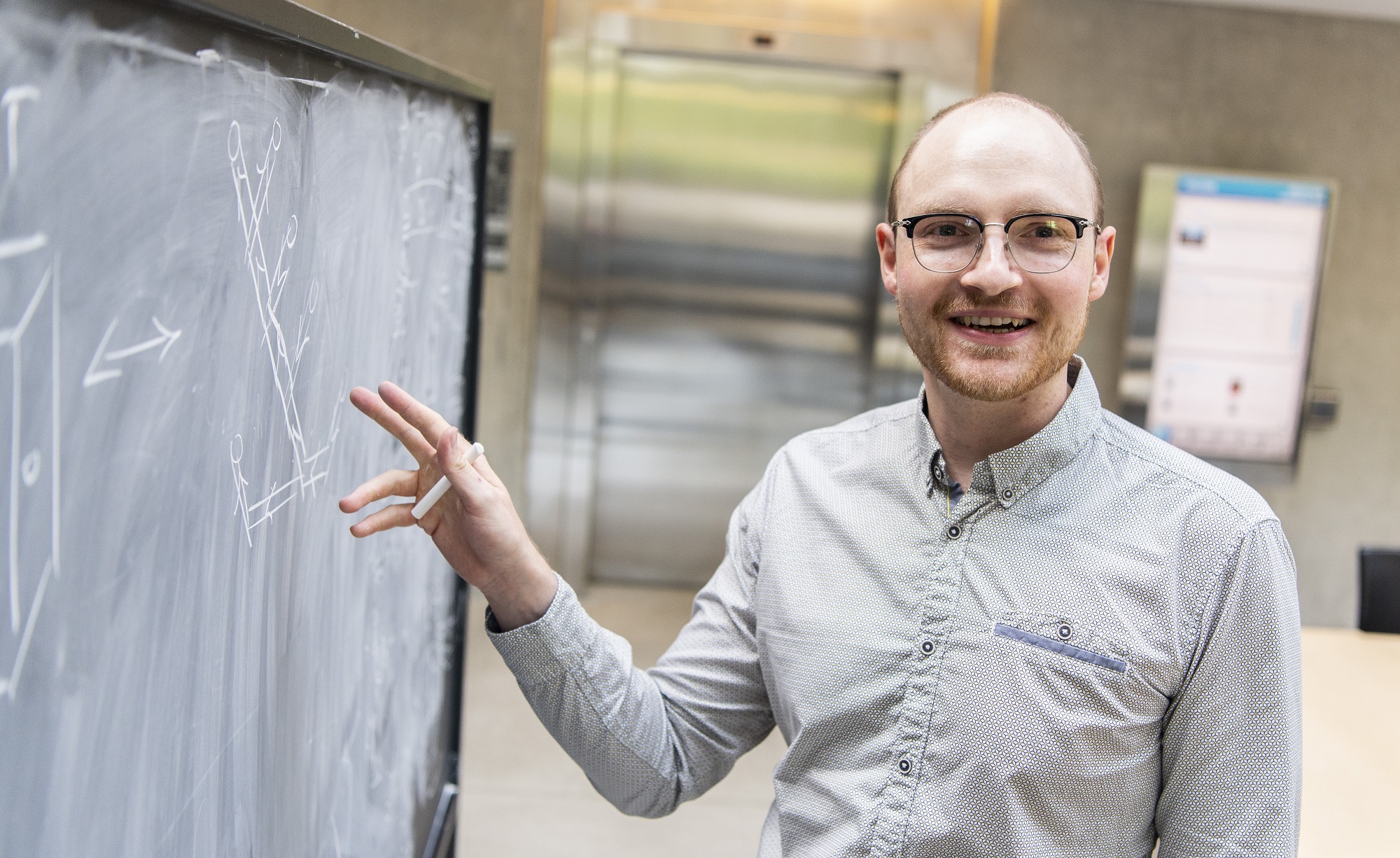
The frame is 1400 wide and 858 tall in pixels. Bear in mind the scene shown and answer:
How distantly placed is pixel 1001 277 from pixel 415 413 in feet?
1.86

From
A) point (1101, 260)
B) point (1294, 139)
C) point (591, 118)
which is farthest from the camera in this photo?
point (1294, 139)

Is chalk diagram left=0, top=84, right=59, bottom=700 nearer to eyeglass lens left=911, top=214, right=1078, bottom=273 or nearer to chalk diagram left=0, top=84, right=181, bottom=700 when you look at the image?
chalk diagram left=0, top=84, right=181, bottom=700

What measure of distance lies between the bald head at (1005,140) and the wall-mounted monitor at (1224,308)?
324cm

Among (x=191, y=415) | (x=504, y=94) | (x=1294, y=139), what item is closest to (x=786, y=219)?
(x=504, y=94)

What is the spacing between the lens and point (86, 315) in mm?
521

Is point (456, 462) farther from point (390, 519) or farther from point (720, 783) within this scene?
point (720, 783)

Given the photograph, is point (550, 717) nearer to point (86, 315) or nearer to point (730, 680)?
point (730, 680)

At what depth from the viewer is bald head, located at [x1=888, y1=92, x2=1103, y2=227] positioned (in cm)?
105

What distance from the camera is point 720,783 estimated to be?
113 inches

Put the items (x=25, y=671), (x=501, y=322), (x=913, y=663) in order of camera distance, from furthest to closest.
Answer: (x=501, y=322)
(x=913, y=663)
(x=25, y=671)

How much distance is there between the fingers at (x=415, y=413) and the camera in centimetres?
90

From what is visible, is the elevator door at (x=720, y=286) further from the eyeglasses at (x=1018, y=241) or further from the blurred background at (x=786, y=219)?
the eyeglasses at (x=1018, y=241)

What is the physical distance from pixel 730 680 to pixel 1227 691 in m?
0.52

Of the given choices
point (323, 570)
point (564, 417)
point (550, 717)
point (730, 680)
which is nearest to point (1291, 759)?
point (730, 680)
